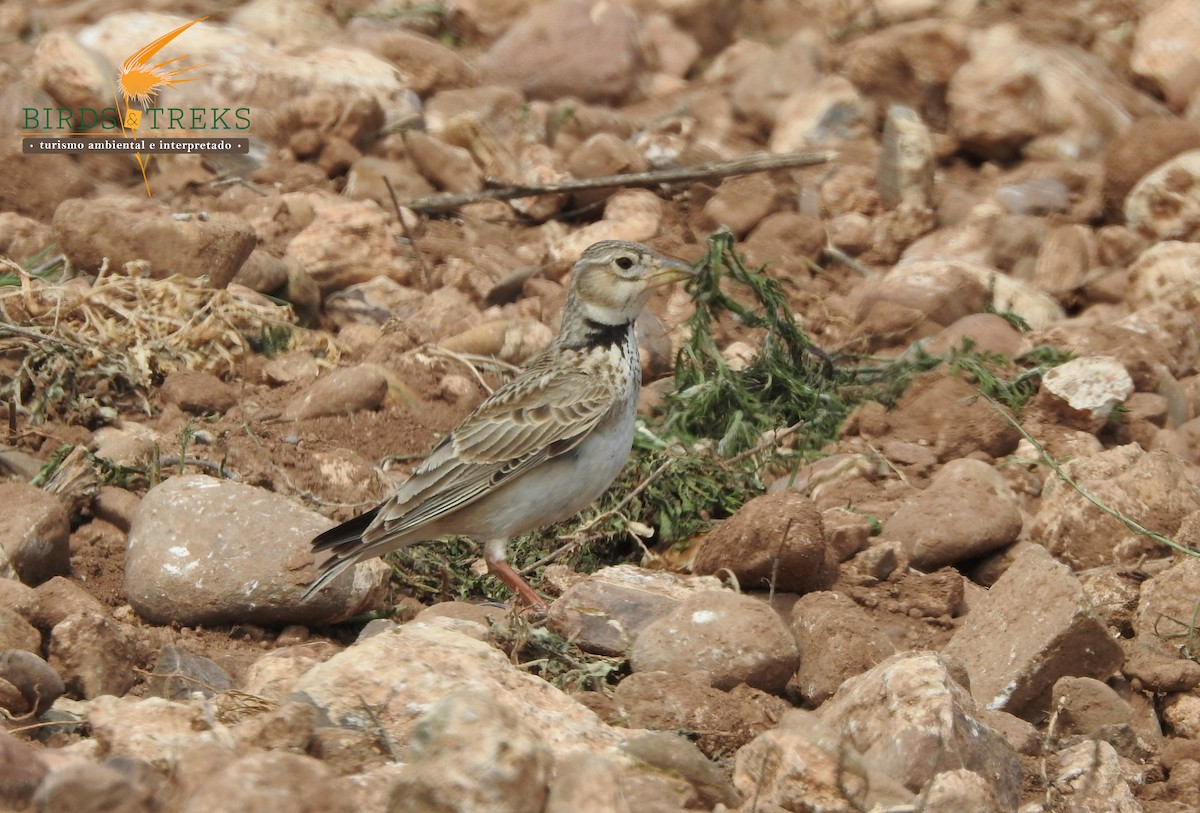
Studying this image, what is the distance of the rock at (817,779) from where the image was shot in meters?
3.81

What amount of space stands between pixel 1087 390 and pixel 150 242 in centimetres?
456

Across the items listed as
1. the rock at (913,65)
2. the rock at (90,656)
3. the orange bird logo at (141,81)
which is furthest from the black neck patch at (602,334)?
the rock at (913,65)

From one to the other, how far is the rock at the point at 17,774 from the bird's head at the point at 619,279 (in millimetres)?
3024

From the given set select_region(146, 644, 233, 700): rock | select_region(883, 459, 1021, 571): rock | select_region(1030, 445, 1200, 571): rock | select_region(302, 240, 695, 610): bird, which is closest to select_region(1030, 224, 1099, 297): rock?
select_region(1030, 445, 1200, 571): rock

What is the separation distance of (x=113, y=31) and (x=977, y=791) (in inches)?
332

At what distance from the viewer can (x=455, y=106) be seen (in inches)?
414

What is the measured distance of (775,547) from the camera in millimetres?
5477

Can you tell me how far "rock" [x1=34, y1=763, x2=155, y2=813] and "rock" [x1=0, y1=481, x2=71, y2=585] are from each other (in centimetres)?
203

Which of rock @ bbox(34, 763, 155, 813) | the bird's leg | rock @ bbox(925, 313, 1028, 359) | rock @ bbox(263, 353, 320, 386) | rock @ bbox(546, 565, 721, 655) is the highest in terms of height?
rock @ bbox(34, 763, 155, 813)

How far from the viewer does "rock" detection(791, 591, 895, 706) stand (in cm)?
491

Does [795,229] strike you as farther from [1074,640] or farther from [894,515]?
[1074,640]

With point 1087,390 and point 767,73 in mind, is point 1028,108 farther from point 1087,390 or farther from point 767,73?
point 1087,390

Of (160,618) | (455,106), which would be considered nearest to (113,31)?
(455,106)

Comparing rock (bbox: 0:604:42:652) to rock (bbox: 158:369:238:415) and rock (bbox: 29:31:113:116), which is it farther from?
rock (bbox: 29:31:113:116)
